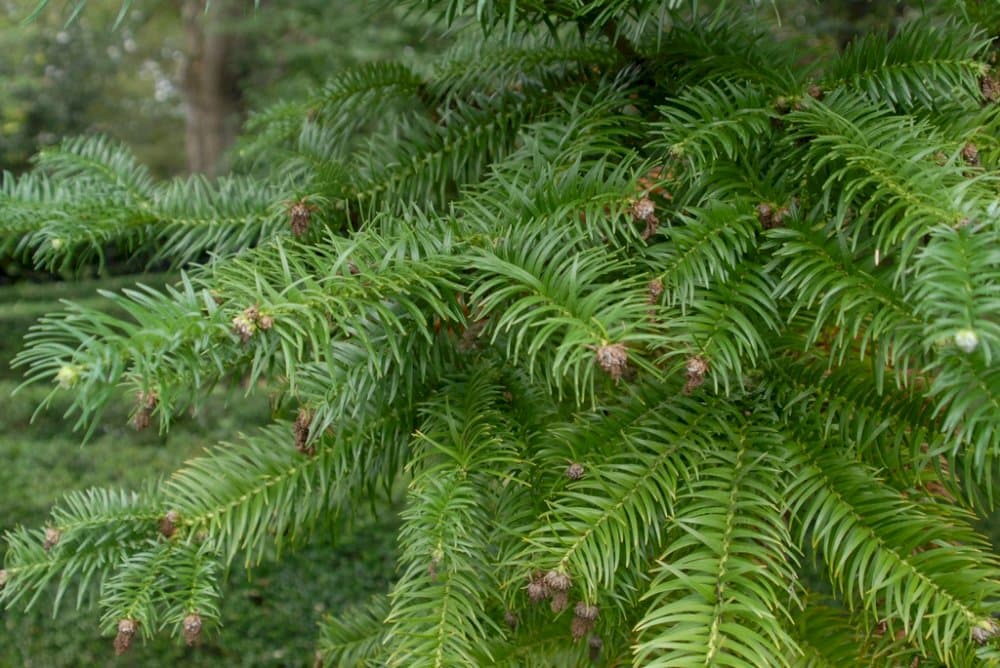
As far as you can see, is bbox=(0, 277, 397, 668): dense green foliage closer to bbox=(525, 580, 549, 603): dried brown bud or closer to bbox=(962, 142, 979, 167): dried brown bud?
bbox=(525, 580, 549, 603): dried brown bud

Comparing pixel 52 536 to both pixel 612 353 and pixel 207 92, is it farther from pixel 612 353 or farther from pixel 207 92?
pixel 207 92

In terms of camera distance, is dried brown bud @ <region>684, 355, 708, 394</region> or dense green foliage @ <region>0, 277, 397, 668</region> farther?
dense green foliage @ <region>0, 277, 397, 668</region>

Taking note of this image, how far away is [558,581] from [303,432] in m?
0.33

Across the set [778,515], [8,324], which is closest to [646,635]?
[778,515]

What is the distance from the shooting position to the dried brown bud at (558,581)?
55 centimetres

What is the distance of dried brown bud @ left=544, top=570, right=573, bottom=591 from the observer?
1.80 feet

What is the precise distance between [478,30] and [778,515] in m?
0.72

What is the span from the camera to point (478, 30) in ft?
3.40

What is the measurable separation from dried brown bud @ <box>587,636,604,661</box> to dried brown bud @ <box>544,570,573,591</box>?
24 cm

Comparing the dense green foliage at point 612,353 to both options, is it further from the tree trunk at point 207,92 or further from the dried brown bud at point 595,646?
the tree trunk at point 207,92

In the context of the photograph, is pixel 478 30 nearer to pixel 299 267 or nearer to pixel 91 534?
pixel 299 267

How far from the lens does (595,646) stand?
779 mm

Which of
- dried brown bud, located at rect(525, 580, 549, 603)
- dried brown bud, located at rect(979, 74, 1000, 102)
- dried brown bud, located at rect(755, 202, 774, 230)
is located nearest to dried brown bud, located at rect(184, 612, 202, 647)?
dried brown bud, located at rect(525, 580, 549, 603)

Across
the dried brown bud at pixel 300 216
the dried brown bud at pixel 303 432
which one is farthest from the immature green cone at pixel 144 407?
the dried brown bud at pixel 300 216
